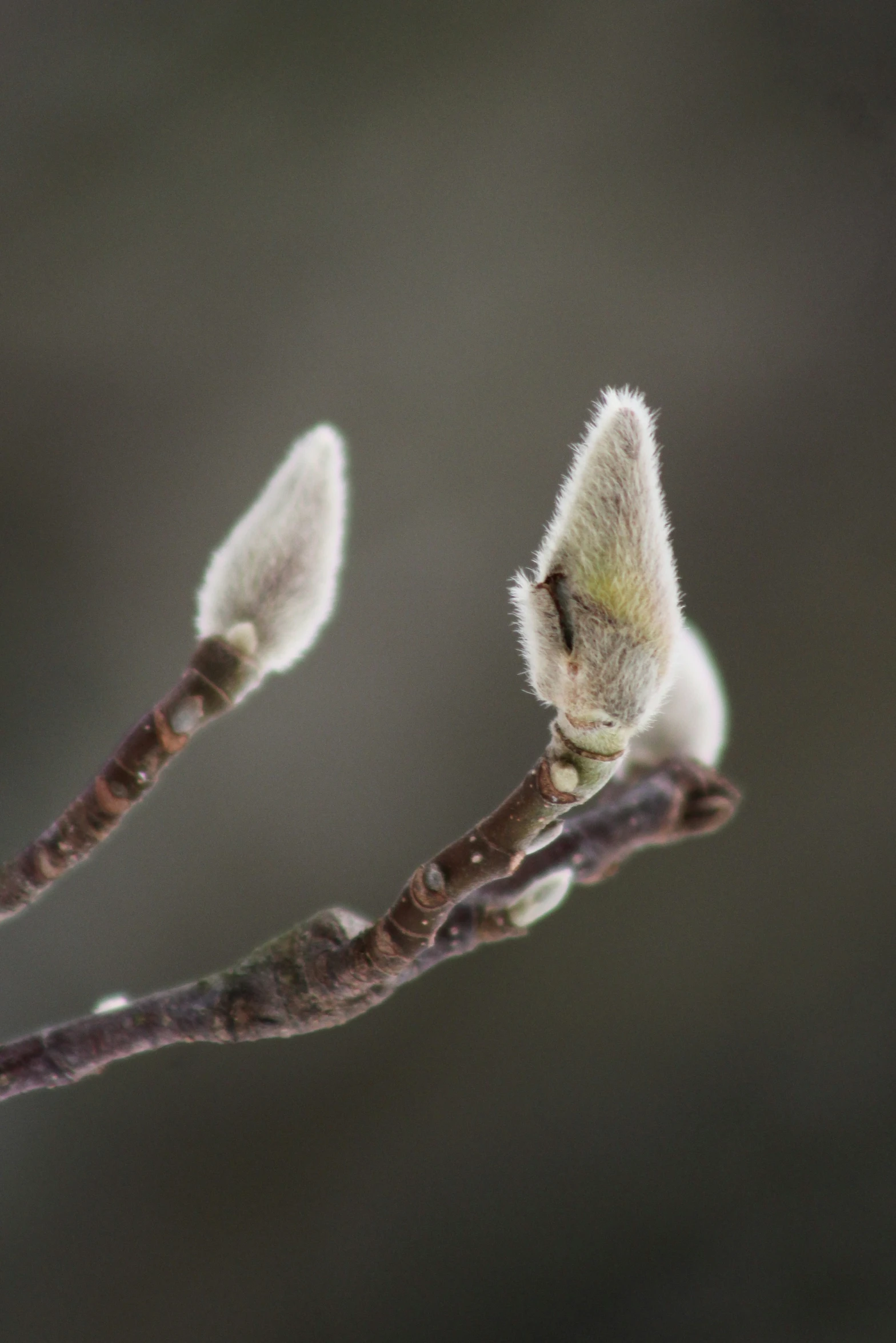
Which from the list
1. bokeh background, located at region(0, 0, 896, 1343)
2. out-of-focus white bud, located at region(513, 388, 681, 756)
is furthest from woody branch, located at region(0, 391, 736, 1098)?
bokeh background, located at region(0, 0, 896, 1343)

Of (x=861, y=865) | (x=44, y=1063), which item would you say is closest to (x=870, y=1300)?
(x=861, y=865)

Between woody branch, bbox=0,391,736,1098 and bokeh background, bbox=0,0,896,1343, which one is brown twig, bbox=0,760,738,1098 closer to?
woody branch, bbox=0,391,736,1098

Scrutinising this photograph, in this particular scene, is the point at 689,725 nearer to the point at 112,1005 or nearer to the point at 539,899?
the point at 539,899

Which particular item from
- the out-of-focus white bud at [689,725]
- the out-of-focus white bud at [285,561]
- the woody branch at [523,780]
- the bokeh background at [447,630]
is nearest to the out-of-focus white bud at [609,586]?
the woody branch at [523,780]

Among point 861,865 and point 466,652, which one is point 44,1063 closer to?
point 466,652

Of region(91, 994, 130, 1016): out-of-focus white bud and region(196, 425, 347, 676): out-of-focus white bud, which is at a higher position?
region(196, 425, 347, 676): out-of-focus white bud

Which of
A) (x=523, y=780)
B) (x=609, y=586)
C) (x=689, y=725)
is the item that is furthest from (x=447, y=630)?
(x=609, y=586)

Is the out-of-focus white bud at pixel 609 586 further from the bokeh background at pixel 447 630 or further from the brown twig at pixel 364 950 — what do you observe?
the bokeh background at pixel 447 630
